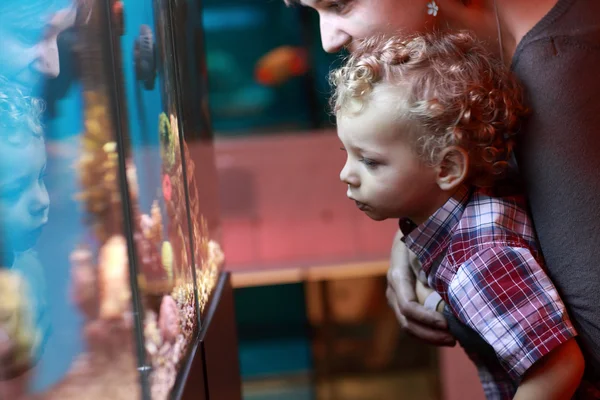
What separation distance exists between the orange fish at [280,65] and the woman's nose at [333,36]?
175 cm

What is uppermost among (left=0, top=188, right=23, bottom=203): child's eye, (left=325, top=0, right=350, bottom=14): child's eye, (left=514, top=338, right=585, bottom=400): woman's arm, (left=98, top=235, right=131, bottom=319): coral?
(left=325, top=0, right=350, bottom=14): child's eye

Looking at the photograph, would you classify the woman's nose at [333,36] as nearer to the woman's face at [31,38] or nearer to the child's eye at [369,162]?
the child's eye at [369,162]

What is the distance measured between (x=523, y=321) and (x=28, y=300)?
57cm

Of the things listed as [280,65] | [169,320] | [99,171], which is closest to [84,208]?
[99,171]

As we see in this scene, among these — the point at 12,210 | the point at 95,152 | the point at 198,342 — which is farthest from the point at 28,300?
the point at 198,342

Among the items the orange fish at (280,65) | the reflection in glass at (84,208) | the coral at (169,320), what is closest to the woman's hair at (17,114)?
the reflection in glass at (84,208)

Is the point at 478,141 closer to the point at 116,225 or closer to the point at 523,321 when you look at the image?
the point at 523,321

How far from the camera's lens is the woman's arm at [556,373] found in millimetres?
850

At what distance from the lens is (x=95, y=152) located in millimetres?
647

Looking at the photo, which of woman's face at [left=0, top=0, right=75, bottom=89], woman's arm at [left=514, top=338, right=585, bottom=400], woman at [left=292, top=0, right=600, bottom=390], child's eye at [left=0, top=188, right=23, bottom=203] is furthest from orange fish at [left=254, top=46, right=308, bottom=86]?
child's eye at [left=0, top=188, right=23, bottom=203]

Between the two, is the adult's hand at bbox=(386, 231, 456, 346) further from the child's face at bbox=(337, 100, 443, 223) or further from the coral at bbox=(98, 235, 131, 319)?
the coral at bbox=(98, 235, 131, 319)

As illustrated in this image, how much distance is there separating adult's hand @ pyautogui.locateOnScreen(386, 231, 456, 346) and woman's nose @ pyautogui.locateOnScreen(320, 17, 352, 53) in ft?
1.19

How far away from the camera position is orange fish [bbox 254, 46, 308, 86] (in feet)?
9.09

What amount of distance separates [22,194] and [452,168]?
58cm
